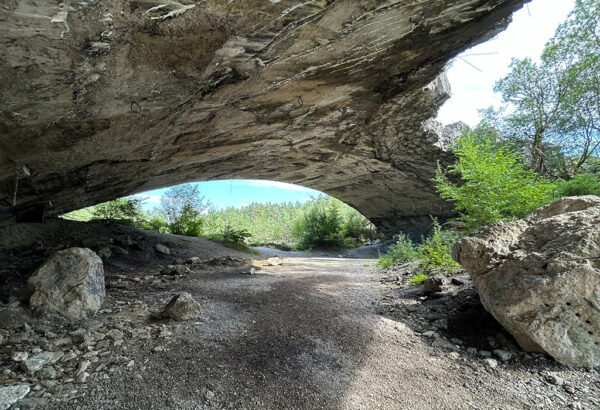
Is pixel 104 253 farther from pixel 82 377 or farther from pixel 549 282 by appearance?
pixel 549 282

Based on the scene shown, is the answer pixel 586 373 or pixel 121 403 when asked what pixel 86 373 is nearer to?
pixel 121 403

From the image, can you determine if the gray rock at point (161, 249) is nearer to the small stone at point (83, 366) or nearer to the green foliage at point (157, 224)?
the green foliage at point (157, 224)

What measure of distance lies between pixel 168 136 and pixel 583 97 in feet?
41.6

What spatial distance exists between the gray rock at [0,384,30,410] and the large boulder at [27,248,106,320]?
108 centimetres

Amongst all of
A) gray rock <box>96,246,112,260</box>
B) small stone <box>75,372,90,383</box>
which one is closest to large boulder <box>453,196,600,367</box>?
small stone <box>75,372,90,383</box>

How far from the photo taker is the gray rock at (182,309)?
283 cm

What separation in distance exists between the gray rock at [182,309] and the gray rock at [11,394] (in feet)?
3.93

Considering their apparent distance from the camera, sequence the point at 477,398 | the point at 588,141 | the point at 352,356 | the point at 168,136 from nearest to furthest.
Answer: the point at 477,398 → the point at 352,356 → the point at 168,136 → the point at 588,141

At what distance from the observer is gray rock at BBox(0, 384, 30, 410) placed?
155 cm

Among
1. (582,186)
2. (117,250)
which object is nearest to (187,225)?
(117,250)

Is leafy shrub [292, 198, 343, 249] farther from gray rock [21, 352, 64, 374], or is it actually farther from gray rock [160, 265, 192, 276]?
gray rock [21, 352, 64, 374]

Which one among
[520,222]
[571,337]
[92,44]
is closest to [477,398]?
[571,337]

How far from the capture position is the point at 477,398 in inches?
73.6

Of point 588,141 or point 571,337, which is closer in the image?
point 571,337
